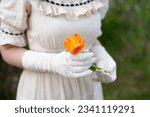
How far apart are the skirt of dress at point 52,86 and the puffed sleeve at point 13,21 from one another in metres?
0.14

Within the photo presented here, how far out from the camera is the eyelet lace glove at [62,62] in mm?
1392

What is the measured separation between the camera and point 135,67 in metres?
3.29

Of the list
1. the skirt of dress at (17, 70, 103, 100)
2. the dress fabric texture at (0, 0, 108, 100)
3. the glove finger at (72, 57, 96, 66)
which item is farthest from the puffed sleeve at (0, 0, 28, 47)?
the glove finger at (72, 57, 96, 66)

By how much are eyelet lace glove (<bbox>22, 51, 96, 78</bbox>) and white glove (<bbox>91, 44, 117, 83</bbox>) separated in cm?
16

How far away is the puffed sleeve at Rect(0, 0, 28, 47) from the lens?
146 cm

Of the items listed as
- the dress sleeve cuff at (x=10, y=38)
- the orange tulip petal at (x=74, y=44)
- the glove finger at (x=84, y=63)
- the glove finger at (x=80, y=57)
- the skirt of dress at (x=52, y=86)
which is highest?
the orange tulip petal at (x=74, y=44)

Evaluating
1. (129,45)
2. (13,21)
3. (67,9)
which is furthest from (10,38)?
(129,45)

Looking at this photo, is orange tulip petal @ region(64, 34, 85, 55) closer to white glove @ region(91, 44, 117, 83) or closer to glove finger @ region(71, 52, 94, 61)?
glove finger @ region(71, 52, 94, 61)

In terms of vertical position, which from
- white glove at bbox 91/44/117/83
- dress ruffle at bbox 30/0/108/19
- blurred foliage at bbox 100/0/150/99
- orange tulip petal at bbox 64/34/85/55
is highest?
dress ruffle at bbox 30/0/108/19

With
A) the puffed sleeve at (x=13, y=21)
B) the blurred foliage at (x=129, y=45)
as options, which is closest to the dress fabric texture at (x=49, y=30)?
the puffed sleeve at (x=13, y=21)

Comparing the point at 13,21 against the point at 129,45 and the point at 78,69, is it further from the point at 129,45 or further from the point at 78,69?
the point at 129,45

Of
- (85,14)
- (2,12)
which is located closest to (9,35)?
(2,12)

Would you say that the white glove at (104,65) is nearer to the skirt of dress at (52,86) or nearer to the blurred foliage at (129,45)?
the skirt of dress at (52,86)

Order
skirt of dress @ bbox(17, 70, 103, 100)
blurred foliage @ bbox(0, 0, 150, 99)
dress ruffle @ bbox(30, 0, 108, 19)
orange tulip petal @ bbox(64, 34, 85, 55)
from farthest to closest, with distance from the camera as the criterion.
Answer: blurred foliage @ bbox(0, 0, 150, 99), skirt of dress @ bbox(17, 70, 103, 100), dress ruffle @ bbox(30, 0, 108, 19), orange tulip petal @ bbox(64, 34, 85, 55)
